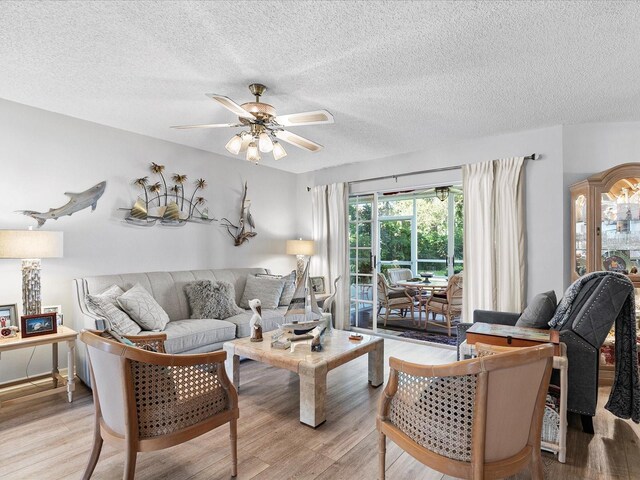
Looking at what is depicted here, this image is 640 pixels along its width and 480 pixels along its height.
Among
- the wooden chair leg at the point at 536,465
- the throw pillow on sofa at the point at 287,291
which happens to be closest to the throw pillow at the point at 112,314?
the throw pillow on sofa at the point at 287,291

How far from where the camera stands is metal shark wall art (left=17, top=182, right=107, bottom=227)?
124 inches

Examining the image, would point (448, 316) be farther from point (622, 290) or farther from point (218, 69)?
point (218, 69)

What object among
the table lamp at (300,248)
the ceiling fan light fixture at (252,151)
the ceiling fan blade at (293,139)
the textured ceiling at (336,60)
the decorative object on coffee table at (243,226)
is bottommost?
the table lamp at (300,248)

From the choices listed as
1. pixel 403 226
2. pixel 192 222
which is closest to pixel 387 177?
pixel 192 222

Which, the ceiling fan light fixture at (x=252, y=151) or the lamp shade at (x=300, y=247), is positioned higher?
A: the ceiling fan light fixture at (x=252, y=151)

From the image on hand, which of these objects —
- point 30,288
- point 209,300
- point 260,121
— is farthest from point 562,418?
point 30,288

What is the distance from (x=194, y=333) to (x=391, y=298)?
334cm

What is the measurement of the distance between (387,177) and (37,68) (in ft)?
12.4

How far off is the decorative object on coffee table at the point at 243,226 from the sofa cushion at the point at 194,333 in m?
1.47

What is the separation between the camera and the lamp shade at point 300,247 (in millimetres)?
5257

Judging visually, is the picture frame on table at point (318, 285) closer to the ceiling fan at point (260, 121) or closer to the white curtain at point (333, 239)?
the white curtain at point (333, 239)

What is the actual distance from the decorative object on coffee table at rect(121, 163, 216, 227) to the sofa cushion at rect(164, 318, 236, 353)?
1199mm

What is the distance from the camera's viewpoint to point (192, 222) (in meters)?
4.36

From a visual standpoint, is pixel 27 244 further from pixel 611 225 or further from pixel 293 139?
pixel 611 225
